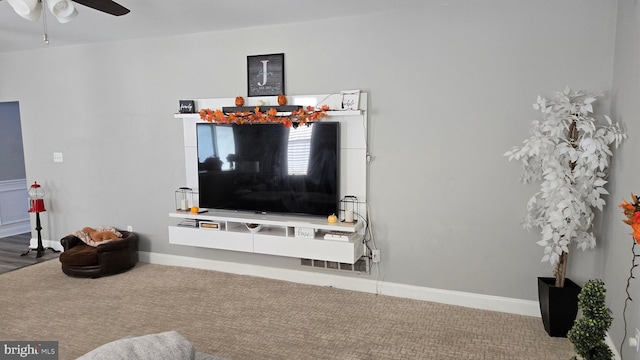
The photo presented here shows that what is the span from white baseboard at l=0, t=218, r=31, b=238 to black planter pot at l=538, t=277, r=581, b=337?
689 centimetres

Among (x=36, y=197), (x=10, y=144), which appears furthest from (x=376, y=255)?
(x=10, y=144)

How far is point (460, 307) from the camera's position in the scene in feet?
11.9

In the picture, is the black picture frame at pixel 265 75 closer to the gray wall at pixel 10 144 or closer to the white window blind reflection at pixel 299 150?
the white window blind reflection at pixel 299 150

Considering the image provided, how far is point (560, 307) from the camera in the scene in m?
3.02

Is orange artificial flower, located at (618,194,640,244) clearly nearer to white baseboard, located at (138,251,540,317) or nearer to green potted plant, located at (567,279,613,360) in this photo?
green potted plant, located at (567,279,613,360)

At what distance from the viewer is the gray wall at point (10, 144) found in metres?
6.26

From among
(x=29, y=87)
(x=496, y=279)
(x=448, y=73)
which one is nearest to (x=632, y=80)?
(x=448, y=73)

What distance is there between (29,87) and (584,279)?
621 centimetres

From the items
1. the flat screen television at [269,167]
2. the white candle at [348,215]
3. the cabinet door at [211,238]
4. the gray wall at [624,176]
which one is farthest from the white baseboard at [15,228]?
the gray wall at [624,176]

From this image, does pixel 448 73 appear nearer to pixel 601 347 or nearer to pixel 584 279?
pixel 584 279

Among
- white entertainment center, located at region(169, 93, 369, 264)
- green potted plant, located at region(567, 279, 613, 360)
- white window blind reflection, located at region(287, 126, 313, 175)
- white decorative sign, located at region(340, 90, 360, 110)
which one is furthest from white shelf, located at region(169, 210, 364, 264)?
green potted plant, located at region(567, 279, 613, 360)

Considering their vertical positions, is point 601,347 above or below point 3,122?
below

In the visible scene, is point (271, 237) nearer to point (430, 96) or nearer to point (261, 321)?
point (261, 321)

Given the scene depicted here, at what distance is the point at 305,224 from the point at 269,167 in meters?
0.66
